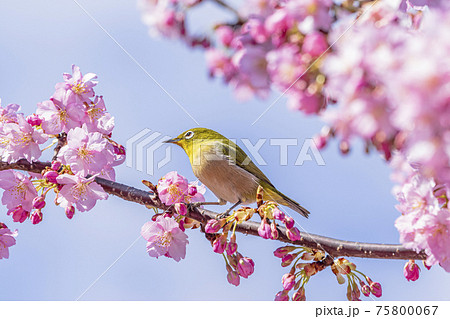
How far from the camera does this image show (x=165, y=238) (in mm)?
3184

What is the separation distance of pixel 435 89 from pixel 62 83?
8.82 feet

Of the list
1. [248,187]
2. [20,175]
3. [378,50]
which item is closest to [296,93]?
[378,50]

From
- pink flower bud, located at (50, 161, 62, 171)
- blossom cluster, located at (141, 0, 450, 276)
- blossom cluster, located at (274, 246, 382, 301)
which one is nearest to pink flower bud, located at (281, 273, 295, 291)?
blossom cluster, located at (274, 246, 382, 301)

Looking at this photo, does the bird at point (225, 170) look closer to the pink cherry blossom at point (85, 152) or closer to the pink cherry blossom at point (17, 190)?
the pink cherry blossom at point (85, 152)

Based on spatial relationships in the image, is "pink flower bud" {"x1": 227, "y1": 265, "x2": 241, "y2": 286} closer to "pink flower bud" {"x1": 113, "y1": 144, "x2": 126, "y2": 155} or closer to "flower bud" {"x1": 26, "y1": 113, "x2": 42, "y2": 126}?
"pink flower bud" {"x1": 113, "y1": 144, "x2": 126, "y2": 155}

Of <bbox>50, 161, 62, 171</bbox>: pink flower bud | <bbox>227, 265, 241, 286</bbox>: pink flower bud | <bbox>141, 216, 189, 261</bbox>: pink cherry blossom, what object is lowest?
<bbox>227, 265, 241, 286</bbox>: pink flower bud

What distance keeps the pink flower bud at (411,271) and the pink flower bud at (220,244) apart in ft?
3.64

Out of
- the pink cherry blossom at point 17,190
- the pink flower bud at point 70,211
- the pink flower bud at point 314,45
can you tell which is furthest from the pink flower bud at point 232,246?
the pink flower bud at point 314,45

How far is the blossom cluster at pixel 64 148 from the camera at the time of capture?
297 centimetres

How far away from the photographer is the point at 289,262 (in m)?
3.04

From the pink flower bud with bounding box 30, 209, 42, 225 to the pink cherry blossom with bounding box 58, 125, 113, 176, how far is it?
37 centimetres

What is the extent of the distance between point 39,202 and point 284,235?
5.07 ft

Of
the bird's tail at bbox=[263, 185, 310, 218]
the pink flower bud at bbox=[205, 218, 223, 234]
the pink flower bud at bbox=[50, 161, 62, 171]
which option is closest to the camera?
the pink flower bud at bbox=[205, 218, 223, 234]

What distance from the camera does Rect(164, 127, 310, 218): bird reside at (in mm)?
4207
